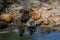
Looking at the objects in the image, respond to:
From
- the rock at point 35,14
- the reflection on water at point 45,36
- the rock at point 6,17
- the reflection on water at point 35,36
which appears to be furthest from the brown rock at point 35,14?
the reflection on water at point 35,36

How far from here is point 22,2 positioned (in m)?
19.1

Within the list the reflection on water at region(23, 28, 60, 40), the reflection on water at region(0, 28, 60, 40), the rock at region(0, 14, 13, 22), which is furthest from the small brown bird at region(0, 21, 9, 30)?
the reflection on water at region(23, 28, 60, 40)

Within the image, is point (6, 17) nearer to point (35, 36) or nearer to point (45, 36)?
point (35, 36)

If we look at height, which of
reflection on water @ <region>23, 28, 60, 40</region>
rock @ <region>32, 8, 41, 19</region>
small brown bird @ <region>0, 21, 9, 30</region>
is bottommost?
small brown bird @ <region>0, 21, 9, 30</region>

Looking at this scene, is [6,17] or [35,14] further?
[35,14]

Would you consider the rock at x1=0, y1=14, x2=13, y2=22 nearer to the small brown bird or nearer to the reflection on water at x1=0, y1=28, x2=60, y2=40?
the small brown bird

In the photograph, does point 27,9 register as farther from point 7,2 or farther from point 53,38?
point 53,38

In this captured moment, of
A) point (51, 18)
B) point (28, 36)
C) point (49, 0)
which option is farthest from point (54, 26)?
point (49, 0)

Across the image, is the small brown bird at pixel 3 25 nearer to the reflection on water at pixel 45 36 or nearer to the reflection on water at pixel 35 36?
the reflection on water at pixel 35 36

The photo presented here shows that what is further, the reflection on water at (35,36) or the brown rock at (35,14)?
the brown rock at (35,14)

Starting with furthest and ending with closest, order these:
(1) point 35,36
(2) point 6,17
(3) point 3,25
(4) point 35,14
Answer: (4) point 35,14, (2) point 6,17, (3) point 3,25, (1) point 35,36

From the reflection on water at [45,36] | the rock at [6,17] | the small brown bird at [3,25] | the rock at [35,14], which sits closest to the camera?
the reflection on water at [45,36]

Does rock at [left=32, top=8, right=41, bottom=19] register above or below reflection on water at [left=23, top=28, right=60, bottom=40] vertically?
above

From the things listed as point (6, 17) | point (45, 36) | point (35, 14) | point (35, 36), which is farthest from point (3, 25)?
point (45, 36)
